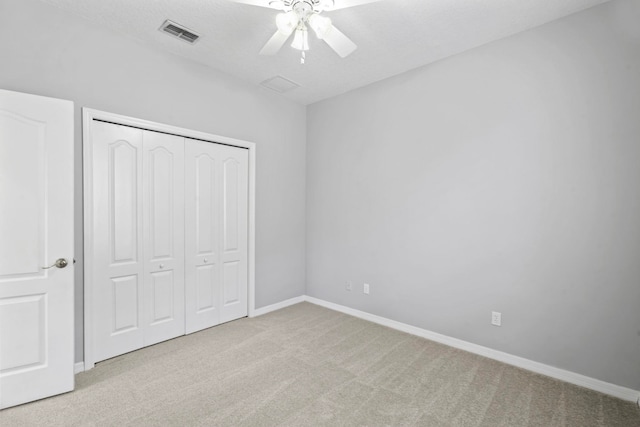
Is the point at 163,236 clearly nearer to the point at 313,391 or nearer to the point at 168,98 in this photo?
the point at 168,98

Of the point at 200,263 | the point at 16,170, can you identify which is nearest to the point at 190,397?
the point at 200,263

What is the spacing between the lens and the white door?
2.02 m

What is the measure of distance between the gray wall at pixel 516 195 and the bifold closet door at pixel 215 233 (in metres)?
1.49

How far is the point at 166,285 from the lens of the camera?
3.08 metres

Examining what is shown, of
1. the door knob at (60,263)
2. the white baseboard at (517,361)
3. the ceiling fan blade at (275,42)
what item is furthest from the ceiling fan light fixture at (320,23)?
the white baseboard at (517,361)

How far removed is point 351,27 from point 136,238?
110 inches

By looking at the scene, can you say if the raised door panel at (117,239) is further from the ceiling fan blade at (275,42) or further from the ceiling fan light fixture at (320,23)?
the ceiling fan light fixture at (320,23)

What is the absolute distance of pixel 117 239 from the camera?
2736 mm

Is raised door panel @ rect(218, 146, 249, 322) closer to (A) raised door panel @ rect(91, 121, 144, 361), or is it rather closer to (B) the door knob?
(A) raised door panel @ rect(91, 121, 144, 361)

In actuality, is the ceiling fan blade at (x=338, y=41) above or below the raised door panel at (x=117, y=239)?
above

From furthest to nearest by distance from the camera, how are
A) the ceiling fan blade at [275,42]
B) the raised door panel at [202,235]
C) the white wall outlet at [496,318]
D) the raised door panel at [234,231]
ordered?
the raised door panel at [234,231] < the raised door panel at [202,235] < the white wall outlet at [496,318] < the ceiling fan blade at [275,42]

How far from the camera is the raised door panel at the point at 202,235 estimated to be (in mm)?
3242

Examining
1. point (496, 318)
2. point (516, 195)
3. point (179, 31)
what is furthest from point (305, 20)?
point (496, 318)

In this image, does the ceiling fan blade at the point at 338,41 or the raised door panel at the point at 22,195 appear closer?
the raised door panel at the point at 22,195
